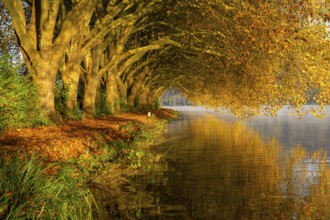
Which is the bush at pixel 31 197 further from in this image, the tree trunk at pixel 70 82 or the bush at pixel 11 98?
the tree trunk at pixel 70 82

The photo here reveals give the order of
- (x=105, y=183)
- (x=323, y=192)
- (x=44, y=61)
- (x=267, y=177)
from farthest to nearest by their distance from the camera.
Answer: (x=44, y=61) → (x=267, y=177) → (x=105, y=183) → (x=323, y=192)

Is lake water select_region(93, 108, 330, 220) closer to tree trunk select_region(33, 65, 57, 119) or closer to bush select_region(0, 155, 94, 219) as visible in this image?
bush select_region(0, 155, 94, 219)

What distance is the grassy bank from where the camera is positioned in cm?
614

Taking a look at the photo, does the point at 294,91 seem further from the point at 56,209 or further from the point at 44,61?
the point at 56,209

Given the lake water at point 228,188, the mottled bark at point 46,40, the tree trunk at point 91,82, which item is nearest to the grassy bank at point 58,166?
the lake water at point 228,188

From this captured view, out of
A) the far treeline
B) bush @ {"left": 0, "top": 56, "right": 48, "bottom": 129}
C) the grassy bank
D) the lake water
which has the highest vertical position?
the far treeline

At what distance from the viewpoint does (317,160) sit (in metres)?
16.0

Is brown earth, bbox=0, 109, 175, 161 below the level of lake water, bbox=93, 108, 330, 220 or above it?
above

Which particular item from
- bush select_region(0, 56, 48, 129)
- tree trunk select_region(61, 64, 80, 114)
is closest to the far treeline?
tree trunk select_region(61, 64, 80, 114)

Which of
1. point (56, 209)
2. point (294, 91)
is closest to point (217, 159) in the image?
point (294, 91)

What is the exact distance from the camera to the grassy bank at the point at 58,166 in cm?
614

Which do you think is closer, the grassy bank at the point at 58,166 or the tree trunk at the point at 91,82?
the grassy bank at the point at 58,166

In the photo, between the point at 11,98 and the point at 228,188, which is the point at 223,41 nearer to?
the point at 11,98

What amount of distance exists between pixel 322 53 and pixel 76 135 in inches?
373
